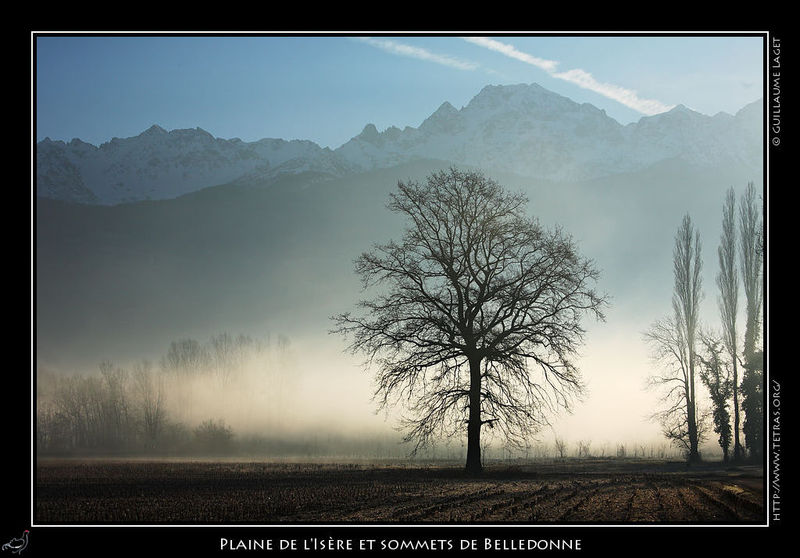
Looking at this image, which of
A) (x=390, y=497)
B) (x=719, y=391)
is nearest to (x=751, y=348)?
(x=719, y=391)

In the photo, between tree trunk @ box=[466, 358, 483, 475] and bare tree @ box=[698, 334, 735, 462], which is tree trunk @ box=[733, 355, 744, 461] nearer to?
bare tree @ box=[698, 334, 735, 462]

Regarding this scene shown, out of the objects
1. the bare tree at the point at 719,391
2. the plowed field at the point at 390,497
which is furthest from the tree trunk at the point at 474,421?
the bare tree at the point at 719,391

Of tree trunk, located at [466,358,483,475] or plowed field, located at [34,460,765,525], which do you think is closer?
plowed field, located at [34,460,765,525]

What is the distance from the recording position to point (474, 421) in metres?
28.8

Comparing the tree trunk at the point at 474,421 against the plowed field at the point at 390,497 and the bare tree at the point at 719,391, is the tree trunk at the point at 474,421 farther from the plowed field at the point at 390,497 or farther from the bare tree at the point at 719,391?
the bare tree at the point at 719,391

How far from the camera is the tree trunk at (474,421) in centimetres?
2880

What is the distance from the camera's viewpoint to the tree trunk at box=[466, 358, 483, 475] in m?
28.8

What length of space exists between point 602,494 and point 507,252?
9.93m

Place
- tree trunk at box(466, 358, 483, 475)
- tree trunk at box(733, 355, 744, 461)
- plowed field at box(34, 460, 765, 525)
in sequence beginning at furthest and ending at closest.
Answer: tree trunk at box(733, 355, 744, 461)
tree trunk at box(466, 358, 483, 475)
plowed field at box(34, 460, 765, 525)

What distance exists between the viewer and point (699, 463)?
39.9 meters

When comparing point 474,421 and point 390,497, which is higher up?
point 474,421

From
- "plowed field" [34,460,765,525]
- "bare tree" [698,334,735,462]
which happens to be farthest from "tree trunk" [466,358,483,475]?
"bare tree" [698,334,735,462]

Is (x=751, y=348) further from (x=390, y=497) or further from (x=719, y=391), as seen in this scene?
(x=390, y=497)
